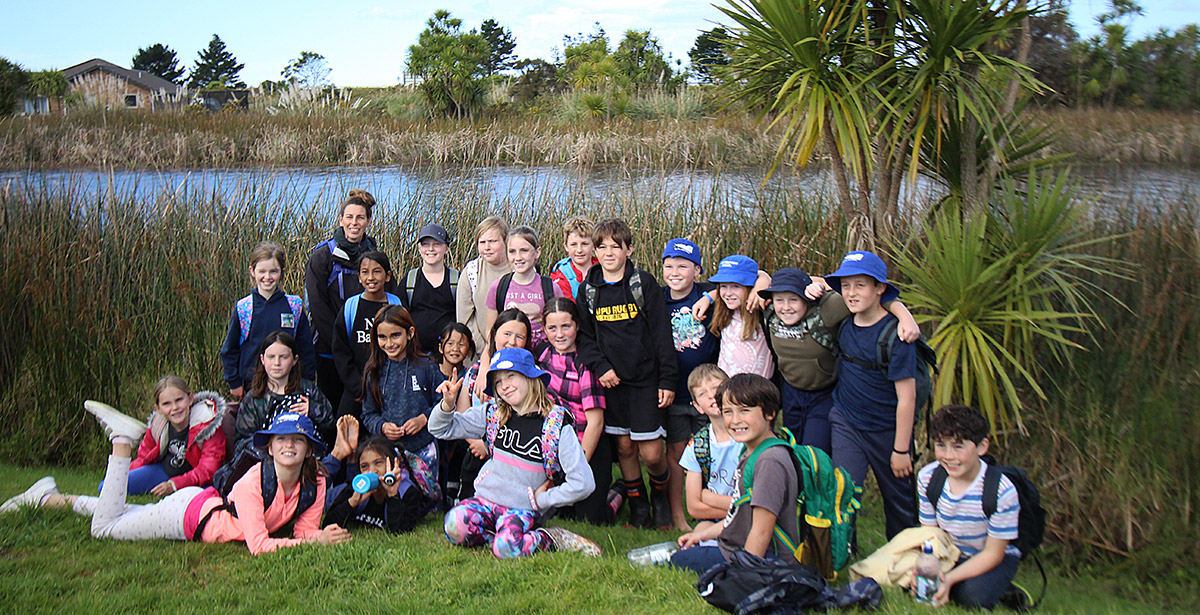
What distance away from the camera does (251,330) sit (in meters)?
5.08

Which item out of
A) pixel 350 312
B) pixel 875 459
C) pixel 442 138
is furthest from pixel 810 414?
pixel 442 138

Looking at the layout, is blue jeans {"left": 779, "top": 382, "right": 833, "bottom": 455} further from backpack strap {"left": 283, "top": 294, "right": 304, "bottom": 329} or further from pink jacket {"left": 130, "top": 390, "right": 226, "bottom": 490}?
pink jacket {"left": 130, "top": 390, "right": 226, "bottom": 490}

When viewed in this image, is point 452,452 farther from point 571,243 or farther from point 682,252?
point 682,252

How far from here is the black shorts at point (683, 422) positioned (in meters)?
4.66

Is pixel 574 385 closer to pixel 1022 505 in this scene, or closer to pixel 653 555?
pixel 653 555

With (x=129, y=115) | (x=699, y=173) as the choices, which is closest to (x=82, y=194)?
(x=699, y=173)

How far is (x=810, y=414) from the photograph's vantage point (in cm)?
427

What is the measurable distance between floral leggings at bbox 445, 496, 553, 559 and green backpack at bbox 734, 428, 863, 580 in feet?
3.15

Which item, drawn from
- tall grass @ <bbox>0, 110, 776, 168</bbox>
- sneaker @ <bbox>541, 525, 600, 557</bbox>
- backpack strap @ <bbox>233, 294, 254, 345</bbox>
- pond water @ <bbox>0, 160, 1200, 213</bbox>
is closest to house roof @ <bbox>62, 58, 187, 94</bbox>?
tall grass @ <bbox>0, 110, 776, 168</bbox>

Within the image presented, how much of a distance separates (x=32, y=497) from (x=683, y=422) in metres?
3.49

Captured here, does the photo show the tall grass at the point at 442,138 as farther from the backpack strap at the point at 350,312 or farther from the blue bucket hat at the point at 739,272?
the backpack strap at the point at 350,312

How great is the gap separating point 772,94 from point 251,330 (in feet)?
13.1

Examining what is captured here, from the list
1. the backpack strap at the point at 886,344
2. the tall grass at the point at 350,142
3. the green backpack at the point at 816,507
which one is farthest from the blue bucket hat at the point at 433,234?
the tall grass at the point at 350,142

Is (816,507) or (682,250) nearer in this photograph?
(816,507)
